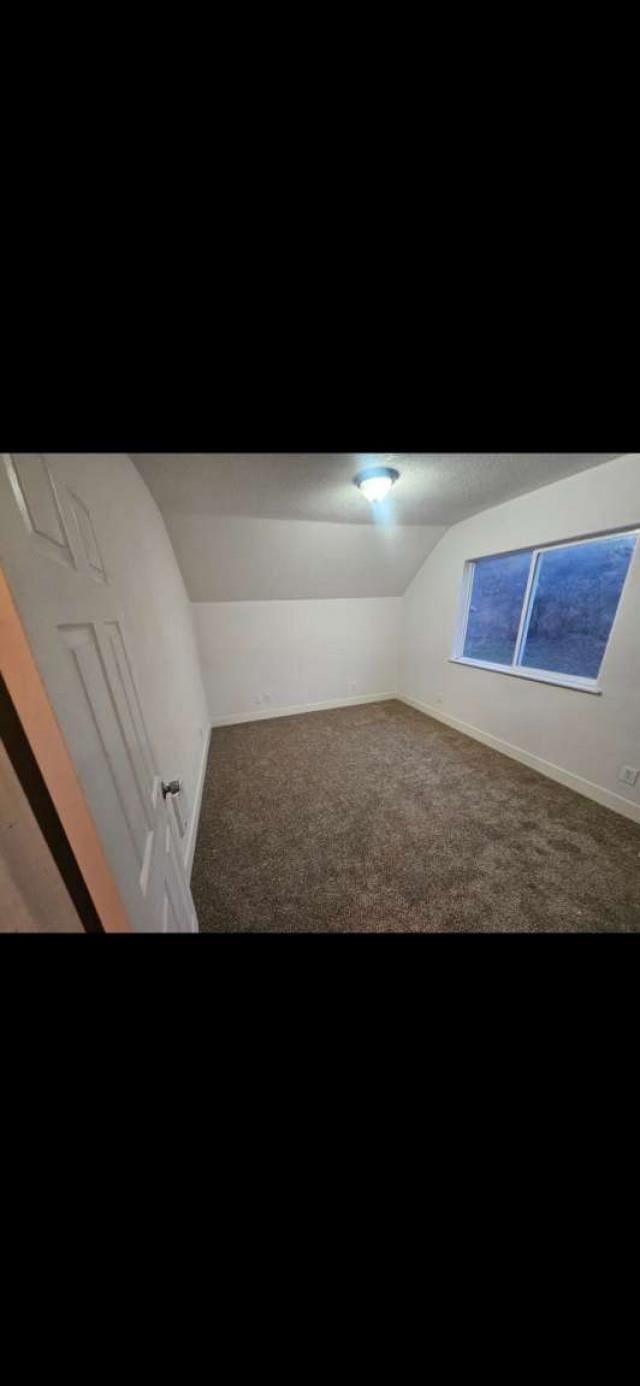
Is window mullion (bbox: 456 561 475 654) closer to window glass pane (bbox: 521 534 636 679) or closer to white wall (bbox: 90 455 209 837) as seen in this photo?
window glass pane (bbox: 521 534 636 679)

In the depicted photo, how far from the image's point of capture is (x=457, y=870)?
1.71m

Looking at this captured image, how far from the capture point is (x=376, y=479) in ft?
A: 6.09

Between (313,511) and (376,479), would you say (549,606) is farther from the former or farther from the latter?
(313,511)

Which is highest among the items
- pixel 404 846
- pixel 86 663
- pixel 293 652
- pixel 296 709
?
pixel 86 663

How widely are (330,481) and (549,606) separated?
1.72 meters

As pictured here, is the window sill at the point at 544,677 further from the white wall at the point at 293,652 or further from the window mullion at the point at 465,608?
the white wall at the point at 293,652

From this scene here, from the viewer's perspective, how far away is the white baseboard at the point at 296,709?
3486 mm

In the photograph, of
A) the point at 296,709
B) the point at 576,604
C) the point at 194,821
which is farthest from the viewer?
the point at 296,709

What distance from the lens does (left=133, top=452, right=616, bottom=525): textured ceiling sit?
1729mm

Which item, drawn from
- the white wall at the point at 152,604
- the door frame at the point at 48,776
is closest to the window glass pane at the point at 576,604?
the white wall at the point at 152,604

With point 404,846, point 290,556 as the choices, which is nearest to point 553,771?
point 404,846

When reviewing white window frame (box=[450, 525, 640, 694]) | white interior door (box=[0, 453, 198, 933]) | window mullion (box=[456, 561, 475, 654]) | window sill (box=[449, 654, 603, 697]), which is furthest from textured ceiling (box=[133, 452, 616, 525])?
window sill (box=[449, 654, 603, 697])
